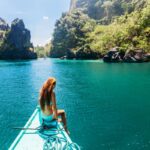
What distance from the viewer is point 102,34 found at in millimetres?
143000

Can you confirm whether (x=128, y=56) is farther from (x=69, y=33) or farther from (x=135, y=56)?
(x=69, y=33)

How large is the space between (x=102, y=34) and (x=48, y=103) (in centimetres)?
13461

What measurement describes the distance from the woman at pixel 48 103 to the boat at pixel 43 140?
0.46 metres

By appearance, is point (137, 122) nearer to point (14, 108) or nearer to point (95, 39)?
point (14, 108)

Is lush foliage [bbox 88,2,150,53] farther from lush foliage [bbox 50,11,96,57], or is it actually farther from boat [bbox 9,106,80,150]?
boat [bbox 9,106,80,150]

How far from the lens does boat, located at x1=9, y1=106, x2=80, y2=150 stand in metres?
10.8

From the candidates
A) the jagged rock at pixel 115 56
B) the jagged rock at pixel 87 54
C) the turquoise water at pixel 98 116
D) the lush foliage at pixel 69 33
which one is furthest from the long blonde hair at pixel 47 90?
the lush foliage at pixel 69 33

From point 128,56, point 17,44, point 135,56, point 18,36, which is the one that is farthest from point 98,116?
point 18,36

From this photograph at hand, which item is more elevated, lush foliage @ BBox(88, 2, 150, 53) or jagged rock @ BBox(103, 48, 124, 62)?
lush foliage @ BBox(88, 2, 150, 53)

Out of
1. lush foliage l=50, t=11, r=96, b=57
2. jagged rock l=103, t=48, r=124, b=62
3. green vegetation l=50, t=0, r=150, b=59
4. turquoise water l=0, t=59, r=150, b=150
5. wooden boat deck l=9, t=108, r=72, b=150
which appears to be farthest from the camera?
lush foliage l=50, t=11, r=96, b=57

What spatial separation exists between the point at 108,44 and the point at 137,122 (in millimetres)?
100488

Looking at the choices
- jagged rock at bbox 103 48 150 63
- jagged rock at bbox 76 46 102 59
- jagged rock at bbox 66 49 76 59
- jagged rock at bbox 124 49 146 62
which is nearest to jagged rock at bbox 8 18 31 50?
jagged rock at bbox 66 49 76 59

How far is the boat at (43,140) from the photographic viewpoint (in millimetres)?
10797

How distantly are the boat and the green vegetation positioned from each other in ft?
299
